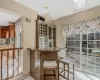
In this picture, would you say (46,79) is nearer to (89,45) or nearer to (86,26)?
(89,45)

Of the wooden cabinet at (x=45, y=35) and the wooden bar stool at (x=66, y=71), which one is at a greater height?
the wooden cabinet at (x=45, y=35)

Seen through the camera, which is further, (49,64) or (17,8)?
(17,8)

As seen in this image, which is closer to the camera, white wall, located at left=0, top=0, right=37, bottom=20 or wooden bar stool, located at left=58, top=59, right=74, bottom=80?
white wall, located at left=0, top=0, right=37, bottom=20

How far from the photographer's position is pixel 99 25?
322 centimetres

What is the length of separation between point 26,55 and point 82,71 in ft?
7.09

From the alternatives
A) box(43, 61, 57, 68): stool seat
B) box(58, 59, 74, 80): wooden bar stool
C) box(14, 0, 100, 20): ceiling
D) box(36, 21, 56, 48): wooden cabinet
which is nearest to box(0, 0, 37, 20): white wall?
box(14, 0, 100, 20): ceiling

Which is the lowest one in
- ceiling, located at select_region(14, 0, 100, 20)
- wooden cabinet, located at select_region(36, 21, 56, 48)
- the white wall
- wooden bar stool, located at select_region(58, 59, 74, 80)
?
wooden bar stool, located at select_region(58, 59, 74, 80)

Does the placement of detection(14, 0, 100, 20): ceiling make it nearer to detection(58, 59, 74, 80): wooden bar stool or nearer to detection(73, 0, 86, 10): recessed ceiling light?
detection(73, 0, 86, 10): recessed ceiling light

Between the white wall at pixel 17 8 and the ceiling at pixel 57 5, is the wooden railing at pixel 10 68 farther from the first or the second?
the ceiling at pixel 57 5

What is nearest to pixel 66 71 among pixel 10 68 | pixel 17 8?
pixel 10 68

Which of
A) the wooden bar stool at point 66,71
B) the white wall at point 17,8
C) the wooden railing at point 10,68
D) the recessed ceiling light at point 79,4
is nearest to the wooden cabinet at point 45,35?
the white wall at point 17,8

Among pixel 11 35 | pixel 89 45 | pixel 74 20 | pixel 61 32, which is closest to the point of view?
pixel 89 45

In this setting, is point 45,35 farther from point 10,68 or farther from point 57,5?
point 10,68

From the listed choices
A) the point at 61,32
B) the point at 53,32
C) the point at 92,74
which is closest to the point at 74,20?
the point at 61,32
